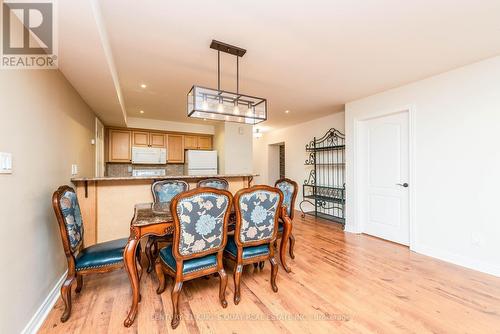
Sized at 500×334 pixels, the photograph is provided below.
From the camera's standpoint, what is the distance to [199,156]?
5.26 meters

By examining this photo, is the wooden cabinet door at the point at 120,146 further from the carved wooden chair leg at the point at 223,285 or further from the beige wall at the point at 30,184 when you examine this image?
the carved wooden chair leg at the point at 223,285

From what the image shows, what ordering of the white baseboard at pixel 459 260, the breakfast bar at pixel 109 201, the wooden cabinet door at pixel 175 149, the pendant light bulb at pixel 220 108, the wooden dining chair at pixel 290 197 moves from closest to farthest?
the pendant light bulb at pixel 220 108 → the white baseboard at pixel 459 260 → the breakfast bar at pixel 109 201 → the wooden dining chair at pixel 290 197 → the wooden cabinet door at pixel 175 149

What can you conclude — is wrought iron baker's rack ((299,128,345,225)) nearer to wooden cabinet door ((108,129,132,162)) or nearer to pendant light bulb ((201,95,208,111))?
pendant light bulb ((201,95,208,111))

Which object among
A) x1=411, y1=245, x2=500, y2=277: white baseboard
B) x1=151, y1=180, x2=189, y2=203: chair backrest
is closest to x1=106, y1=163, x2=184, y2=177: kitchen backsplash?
x1=151, y1=180, x2=189, y2=203: chair backrest

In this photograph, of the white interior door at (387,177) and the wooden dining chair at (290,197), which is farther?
the white interior door at (387,177)

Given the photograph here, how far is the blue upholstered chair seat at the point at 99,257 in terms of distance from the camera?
5.85 ft

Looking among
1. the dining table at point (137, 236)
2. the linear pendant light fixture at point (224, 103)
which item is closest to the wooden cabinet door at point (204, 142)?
the linear pendant light fixture at point (224, 103)

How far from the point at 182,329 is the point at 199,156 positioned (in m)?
3.96

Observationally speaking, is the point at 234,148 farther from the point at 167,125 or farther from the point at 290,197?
the point at 290,197

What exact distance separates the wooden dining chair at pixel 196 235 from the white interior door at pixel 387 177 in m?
3.00

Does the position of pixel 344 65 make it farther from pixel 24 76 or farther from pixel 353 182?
pixel 24 76

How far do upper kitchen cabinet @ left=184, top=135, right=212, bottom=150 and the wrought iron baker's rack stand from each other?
2.64m

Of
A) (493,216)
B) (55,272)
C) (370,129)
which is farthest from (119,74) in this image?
(493,216)

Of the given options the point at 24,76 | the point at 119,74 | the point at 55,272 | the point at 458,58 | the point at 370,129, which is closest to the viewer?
the point at 24,76
